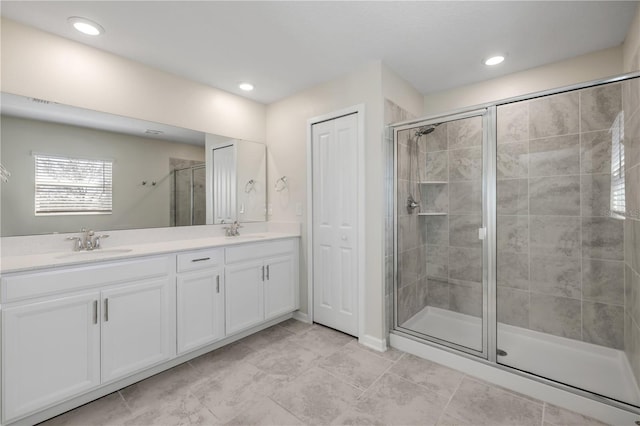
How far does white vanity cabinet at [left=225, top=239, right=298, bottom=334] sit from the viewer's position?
2561mm

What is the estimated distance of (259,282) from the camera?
279 cm

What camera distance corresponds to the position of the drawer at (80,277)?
1556 mm

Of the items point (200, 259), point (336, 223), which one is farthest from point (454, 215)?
point (200, 259)

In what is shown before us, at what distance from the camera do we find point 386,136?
2.57 metres

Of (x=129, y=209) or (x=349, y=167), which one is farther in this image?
(x=349, y=167)

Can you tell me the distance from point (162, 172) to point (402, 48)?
2.38m

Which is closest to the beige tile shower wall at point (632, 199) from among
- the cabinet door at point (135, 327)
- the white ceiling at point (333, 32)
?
the white ceiling at point (333, 32)

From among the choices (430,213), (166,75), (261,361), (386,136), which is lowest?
(261,361)

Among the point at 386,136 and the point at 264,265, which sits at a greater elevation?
the point at 386,136

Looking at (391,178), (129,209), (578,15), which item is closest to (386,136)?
(391,178)

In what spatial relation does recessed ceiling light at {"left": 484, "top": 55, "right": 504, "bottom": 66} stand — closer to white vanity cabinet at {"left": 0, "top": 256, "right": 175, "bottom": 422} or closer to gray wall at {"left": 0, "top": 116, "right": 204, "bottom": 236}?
gray wall at {"left": 0, "top": 116, "right": 204, "bottom": 236}

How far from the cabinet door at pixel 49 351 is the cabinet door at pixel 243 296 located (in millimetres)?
945

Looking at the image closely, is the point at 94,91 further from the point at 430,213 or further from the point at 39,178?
the point at 430,213

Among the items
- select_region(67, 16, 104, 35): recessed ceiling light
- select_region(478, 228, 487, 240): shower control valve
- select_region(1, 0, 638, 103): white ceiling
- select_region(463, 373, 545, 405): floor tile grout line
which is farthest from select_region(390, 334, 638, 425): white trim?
select_region(67, 16, 104, 35): recessed ceiling light
